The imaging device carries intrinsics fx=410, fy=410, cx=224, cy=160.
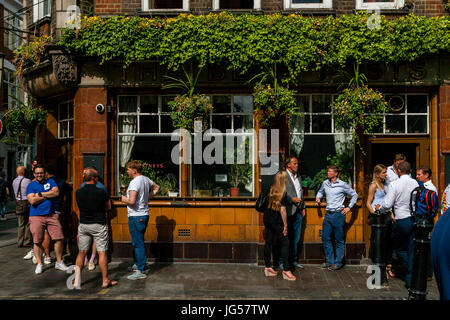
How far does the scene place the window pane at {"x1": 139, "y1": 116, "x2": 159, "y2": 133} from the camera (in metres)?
8.70

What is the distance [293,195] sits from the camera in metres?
7.73

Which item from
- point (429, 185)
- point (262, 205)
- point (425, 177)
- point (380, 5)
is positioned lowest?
point (262, 205)

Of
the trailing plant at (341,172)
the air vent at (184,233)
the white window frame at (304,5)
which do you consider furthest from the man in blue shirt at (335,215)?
the white window frame at (304,5)

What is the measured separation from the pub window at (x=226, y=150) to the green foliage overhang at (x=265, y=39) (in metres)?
0.98

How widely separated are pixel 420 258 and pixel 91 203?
4643 mm

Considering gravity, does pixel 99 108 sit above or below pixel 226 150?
above

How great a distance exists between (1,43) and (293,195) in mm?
24631

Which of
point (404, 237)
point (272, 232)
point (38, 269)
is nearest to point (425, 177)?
point (404, 237)

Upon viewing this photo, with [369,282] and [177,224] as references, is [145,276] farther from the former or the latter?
[369,282]

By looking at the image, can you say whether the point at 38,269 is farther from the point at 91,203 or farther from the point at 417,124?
the point at 417,124

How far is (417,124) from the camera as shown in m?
8.43

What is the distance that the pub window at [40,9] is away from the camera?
32.8 feet
